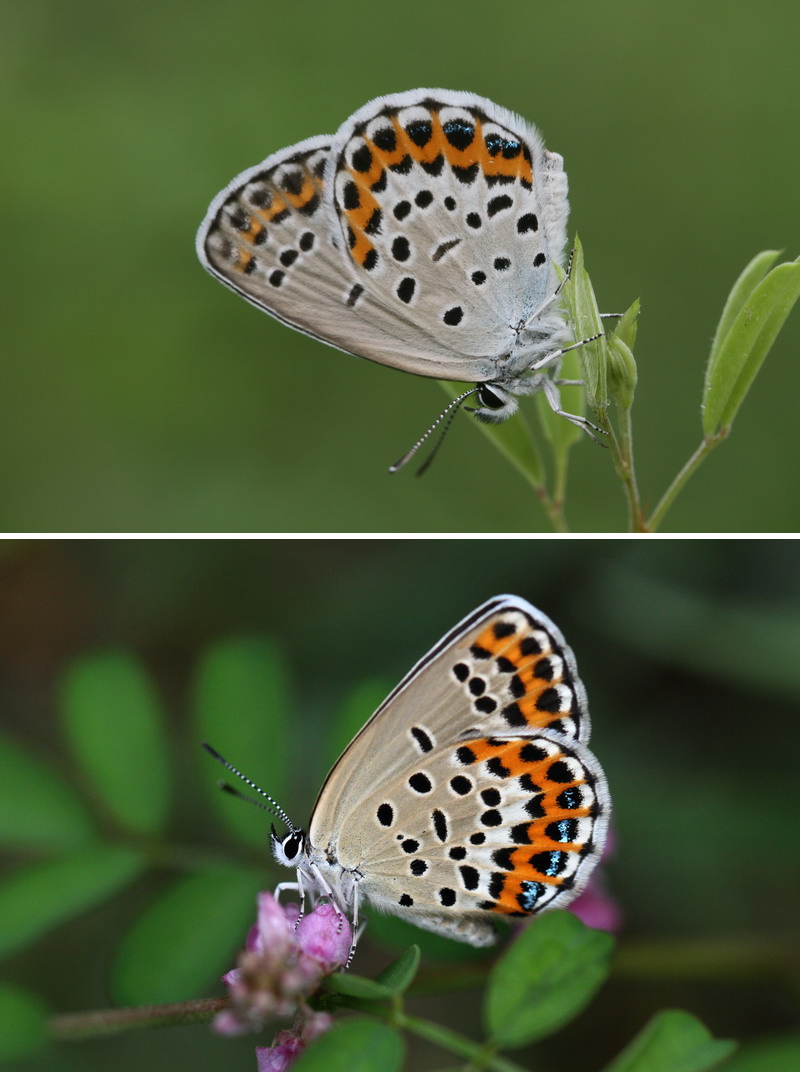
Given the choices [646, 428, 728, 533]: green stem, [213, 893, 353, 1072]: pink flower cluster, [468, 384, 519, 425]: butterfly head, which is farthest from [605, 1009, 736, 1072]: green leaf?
[468, 384, 519, 425]: butterfly head

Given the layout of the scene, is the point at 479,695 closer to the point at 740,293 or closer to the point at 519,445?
the point at 519,445

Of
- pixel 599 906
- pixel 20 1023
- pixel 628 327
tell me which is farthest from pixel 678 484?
pixel 20 1023

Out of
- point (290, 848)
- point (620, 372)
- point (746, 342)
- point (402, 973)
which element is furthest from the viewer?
point (290, 848)

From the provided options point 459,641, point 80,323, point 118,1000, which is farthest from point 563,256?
point 80,323

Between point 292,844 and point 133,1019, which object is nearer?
point 133,1019

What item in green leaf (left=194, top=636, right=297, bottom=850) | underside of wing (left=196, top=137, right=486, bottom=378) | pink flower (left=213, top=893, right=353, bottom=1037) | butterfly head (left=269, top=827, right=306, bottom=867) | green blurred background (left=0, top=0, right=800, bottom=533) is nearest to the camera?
pink flower (left=213, top=893, right=353, bottom=1037)

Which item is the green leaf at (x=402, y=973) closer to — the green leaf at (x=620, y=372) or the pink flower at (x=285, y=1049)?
the pink flower at (x=285, y=1049)

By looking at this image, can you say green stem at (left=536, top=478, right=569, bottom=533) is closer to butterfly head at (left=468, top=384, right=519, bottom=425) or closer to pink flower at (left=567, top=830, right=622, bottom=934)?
butterfly head at (left=468, top=384, right=519, bottom=425)
